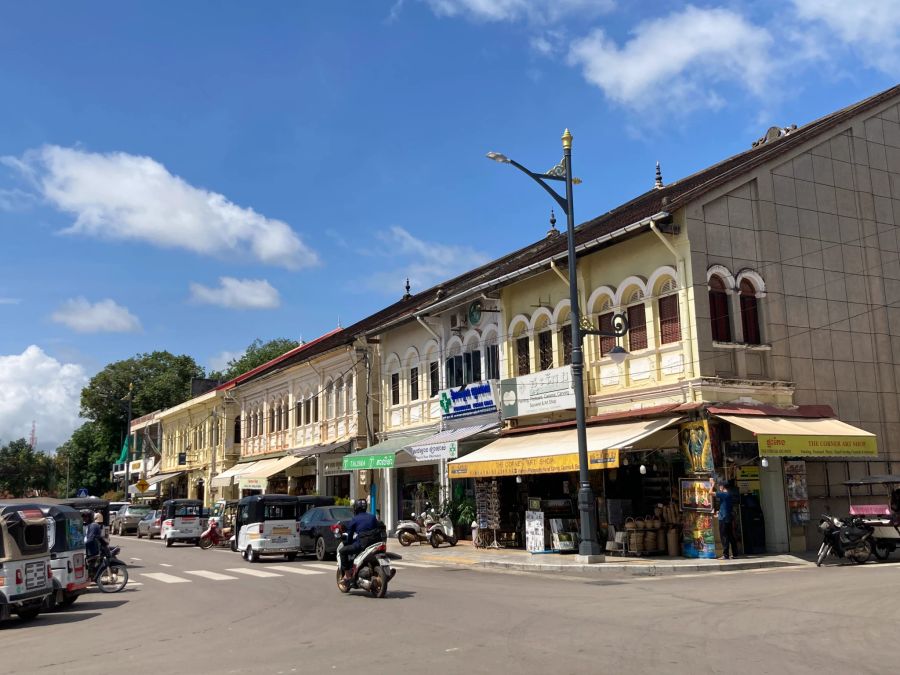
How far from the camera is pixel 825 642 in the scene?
28.4ft

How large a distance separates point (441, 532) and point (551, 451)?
22.3 ft

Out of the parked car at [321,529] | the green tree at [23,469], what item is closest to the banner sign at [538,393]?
the parked car at [321,529]

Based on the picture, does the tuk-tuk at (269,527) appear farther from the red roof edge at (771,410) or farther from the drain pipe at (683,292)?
the red roof edge at (771,410)

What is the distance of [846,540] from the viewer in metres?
17.1

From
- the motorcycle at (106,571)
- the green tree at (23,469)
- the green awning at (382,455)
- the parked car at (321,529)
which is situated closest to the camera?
the motorcycle at (106,571)

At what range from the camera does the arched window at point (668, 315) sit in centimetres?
1988

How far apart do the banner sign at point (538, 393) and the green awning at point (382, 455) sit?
16.3ft

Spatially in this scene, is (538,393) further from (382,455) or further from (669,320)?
(382,455)

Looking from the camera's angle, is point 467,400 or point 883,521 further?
point 467,400

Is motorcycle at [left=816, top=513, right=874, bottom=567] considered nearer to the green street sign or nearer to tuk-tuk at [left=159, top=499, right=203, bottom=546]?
the green street sign

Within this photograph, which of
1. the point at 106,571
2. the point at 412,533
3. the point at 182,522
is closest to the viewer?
the point at 106,571

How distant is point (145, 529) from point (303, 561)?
22.2 metres

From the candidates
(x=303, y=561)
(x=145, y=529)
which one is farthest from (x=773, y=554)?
(x=145, y=529)

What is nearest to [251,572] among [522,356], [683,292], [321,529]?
[321,529]
